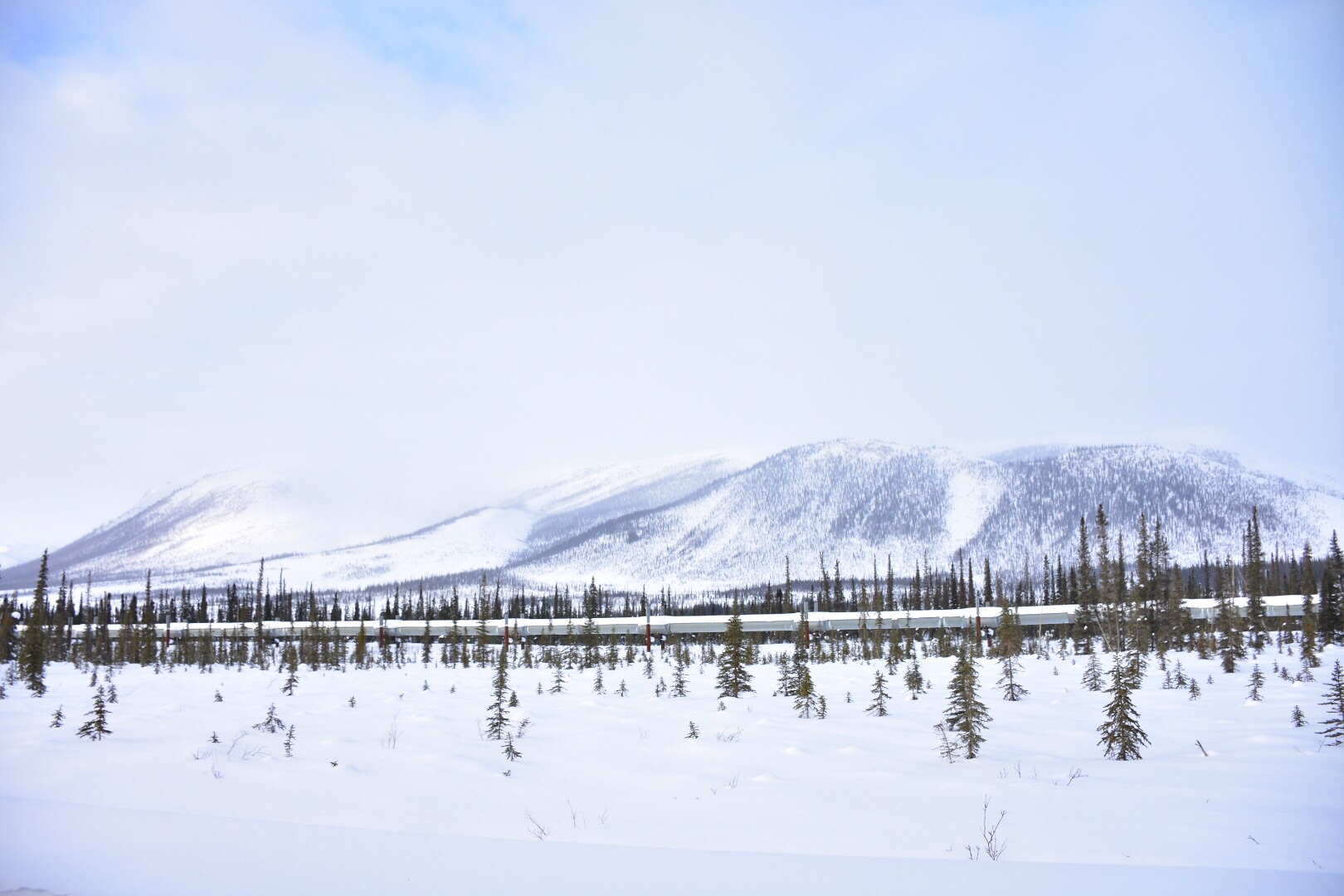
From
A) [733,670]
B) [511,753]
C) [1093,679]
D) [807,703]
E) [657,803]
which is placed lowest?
[1093,679]

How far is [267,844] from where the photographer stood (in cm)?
695

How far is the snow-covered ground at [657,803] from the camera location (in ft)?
20.5

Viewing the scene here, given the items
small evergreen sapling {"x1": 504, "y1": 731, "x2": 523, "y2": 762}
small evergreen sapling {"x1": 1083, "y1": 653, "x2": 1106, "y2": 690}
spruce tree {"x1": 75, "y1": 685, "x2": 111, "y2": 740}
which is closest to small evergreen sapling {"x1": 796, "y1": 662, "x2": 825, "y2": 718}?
small evergreen sapling {"x1": 504, "y1": 731, "x2": 523, "y2": 762}

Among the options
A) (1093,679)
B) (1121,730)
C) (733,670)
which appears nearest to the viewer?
(1121,730)

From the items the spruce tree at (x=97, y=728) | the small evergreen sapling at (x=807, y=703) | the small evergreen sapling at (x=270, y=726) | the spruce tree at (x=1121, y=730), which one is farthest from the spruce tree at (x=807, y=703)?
the spruce tree at (x=97, y=728)

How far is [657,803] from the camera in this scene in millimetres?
9641

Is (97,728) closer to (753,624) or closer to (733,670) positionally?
(733,670)

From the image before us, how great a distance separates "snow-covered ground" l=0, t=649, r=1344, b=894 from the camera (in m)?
6.24

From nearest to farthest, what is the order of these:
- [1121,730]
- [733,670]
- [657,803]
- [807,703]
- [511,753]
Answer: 1. [657,803]
2. [1121,730]
3. [511,753]
4. [807,703]
5. [733,670]

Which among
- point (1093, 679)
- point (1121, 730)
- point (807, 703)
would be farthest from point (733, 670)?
point (1093, 679)

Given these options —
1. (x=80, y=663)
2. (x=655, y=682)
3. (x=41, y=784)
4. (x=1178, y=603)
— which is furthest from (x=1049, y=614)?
(x=41, y=784)

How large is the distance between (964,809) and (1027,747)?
5.76 meters

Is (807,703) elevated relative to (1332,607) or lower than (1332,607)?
elevated

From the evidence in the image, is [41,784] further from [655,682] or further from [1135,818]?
[655,682]
